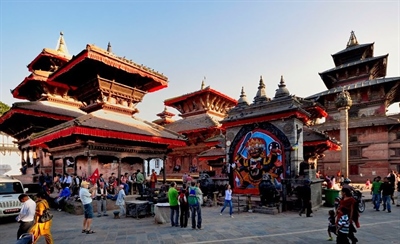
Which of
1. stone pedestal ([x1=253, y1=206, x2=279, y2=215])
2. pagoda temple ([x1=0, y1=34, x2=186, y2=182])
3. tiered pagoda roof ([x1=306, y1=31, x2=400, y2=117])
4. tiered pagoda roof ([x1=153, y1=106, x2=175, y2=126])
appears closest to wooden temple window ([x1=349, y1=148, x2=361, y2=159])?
tiered pagoda roof ([x1=306, y1=31, x2=400, y2=117])

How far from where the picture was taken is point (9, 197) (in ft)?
38.4

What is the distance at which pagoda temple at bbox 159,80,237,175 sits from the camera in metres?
26.8

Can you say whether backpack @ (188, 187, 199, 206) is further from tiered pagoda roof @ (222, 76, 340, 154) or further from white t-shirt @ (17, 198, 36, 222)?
tiered pagoda roof @ (222, 76, 340, 154)

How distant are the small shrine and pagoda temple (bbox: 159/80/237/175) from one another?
27.2 feet

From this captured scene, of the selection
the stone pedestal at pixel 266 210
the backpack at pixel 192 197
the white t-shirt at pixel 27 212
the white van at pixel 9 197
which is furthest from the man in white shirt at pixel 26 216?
the stone pedestal at pixel 266 210

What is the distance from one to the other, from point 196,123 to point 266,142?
1544cm

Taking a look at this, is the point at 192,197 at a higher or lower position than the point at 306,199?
higher

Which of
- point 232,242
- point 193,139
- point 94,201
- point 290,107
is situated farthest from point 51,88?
point 232,242

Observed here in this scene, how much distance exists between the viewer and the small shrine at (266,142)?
1311 cm

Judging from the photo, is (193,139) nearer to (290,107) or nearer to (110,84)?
(110,84)

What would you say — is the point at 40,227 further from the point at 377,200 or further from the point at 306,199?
the point at 377,200

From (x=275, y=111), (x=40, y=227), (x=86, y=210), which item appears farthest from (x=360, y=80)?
(x=40, y=227)

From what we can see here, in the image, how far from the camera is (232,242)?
7.27 m

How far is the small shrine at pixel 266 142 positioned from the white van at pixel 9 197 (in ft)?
36.4
